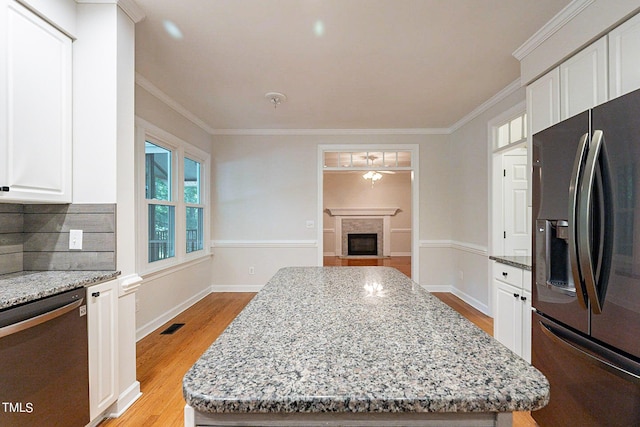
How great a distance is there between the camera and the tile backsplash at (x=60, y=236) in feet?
6.03

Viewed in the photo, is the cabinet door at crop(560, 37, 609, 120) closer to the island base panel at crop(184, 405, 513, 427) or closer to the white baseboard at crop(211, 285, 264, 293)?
the island base panel at crop(184, 405, 513, 427)

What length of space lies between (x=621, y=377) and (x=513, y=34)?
2220 millimetres

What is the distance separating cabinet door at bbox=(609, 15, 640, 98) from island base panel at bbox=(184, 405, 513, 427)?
1.86 meters

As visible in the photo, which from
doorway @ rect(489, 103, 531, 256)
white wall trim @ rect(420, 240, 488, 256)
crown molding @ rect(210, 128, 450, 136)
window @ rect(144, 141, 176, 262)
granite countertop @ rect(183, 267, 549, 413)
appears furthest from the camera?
crown molding @ rect(210, 128, 450, 136)

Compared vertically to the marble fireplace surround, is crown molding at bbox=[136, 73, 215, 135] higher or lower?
higher

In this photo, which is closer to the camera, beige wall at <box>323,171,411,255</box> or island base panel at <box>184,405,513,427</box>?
island base panel at <box>184,405,513,427</box>

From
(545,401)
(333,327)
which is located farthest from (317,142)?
(545,401)

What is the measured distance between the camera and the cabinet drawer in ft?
6.70

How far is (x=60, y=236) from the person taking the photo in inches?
73.3

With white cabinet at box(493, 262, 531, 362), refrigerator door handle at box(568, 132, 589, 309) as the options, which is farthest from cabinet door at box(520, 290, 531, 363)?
refrigerator door handle at box(568, 132, 589, 309)

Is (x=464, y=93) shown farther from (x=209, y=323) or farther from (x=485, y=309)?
(x=209, y=323)

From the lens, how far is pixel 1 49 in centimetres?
149

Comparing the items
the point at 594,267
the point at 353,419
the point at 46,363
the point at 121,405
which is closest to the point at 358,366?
the point at 353,419

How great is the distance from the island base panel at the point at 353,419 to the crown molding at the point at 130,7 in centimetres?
231
